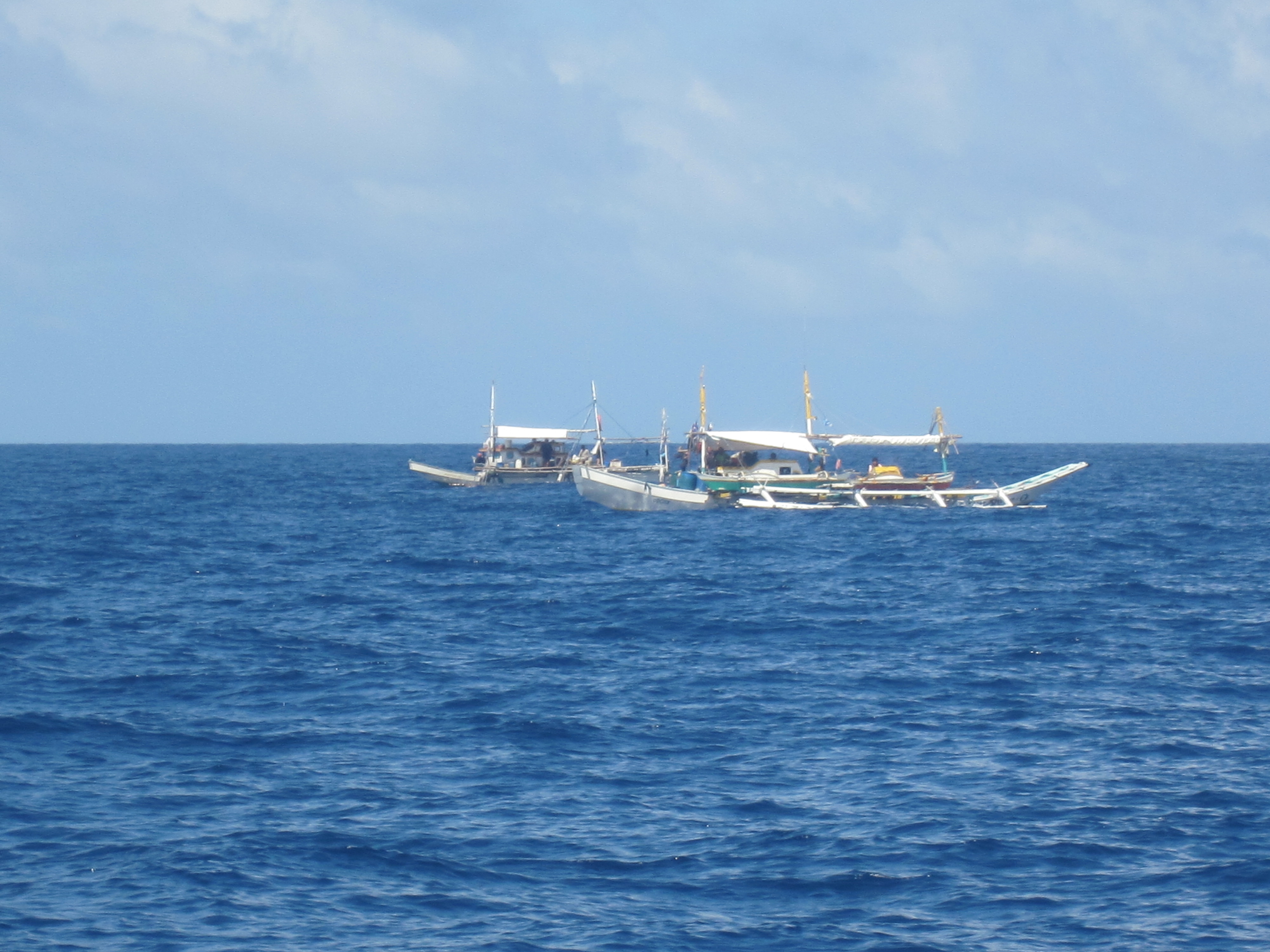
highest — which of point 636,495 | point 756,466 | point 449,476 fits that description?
point 756,466

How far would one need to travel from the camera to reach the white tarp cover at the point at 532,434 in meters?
98.3

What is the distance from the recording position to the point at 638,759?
19.6 meters

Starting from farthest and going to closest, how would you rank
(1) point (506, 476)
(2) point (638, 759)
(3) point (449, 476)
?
(3) point (449, 476), (1) point (506, 476), (2) point (638, 759)

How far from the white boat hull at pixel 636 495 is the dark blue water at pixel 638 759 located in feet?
80.3

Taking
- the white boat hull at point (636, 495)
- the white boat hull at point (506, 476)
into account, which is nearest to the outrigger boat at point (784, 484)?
the white boat hull at point (636, 495)

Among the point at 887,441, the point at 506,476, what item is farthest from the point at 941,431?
the point at 506,476

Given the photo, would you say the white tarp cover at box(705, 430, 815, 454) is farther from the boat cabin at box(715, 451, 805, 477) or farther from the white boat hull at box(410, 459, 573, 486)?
the white boat hull at box(410, 459, 573, 486)

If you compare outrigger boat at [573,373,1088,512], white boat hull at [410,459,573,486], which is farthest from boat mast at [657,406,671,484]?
white boat hull at [410,459,573,486]

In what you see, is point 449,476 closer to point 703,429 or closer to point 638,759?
point 703,429

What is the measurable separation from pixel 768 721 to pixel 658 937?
8.65 metres

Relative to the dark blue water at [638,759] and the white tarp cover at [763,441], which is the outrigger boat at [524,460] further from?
the dark blue water at [638,759]

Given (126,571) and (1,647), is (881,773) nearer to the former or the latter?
(1,647)

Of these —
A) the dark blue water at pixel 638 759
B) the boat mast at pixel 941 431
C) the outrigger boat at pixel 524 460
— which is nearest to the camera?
the dark blue water at pixel 638 759

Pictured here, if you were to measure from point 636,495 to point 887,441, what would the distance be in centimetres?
1499
